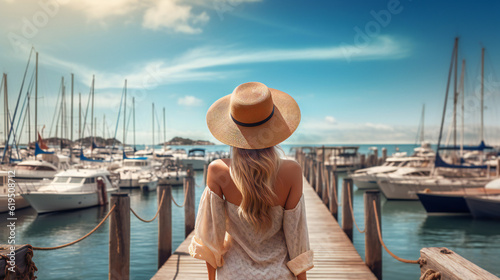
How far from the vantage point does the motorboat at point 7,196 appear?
1579cm

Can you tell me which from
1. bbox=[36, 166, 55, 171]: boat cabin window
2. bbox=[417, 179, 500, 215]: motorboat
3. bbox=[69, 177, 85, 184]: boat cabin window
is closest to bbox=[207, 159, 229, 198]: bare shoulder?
bbox=[417, 179, 500, 215]: motorboat

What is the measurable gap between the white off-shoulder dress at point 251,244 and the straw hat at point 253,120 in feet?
1.26

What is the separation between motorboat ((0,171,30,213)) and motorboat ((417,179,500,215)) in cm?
1857

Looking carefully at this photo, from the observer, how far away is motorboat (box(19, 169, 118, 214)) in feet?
60.3

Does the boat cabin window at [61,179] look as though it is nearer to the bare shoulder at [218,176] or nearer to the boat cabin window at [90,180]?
the boat cabin window at [90,180]

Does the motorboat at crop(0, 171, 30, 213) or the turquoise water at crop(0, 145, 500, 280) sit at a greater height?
the motorboat at crop(0, 171, 30, 213)

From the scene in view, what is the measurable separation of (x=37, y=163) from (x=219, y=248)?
24.2 metres

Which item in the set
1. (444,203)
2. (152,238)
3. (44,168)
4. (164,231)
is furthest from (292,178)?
(44,168)

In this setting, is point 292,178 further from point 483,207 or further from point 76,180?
point 76,180

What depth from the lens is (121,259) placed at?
15.2ft

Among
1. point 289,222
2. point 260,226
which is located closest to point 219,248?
point 260,226

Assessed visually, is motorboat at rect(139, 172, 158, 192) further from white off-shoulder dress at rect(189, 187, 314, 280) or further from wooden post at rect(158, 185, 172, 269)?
white off-shoulder dress at rect(189, 187, 314, 280)

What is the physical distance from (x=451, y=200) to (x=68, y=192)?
19.6 m

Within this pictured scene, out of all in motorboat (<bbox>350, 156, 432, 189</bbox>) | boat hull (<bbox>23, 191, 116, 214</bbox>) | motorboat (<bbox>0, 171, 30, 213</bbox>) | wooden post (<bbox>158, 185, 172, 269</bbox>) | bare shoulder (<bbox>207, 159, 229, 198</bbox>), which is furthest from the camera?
motorboat (<bbox>350, 156, 432, 189</bbox>)
